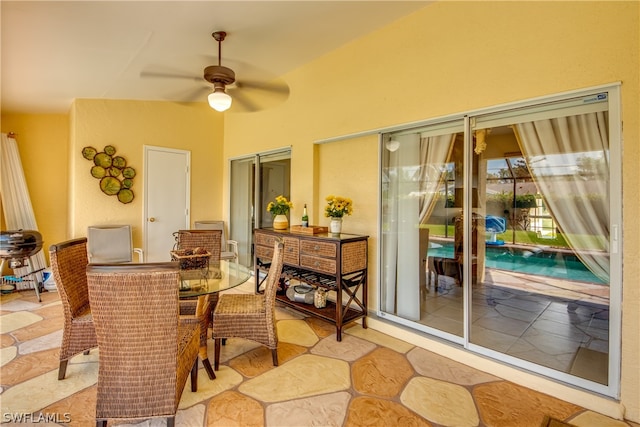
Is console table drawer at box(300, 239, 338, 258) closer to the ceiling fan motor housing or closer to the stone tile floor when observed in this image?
the stone tile floor

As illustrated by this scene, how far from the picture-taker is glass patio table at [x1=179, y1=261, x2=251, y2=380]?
225cm

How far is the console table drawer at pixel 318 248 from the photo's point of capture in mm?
2971

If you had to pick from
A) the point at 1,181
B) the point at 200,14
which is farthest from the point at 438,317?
the point at 1,181

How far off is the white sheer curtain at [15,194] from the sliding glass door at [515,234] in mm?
5331

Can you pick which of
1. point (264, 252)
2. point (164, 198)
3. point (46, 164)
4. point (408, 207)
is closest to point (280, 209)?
point (264, 252)

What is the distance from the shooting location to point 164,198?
203 inches

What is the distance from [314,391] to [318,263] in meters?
1.21

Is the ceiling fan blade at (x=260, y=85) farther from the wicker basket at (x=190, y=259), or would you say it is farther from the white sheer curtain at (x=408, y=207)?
the wicker basket at (x=190, y=259)

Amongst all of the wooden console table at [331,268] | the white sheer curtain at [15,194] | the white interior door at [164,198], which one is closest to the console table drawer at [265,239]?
the wooden console table at [331,268]

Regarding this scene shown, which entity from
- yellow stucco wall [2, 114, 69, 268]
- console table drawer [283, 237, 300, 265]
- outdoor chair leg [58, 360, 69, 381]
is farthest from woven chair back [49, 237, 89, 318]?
yellow stucco wall [2, 114, 69, 268]

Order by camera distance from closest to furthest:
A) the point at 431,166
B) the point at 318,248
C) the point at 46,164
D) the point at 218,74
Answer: the point at 218,74 → the point at 431,166 → the point at 318,248 → the point at 46,164

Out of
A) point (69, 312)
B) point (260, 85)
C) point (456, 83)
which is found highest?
point (260, 85)

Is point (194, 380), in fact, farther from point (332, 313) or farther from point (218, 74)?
point (218, 74)

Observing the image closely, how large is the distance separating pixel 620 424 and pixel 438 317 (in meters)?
1.35
